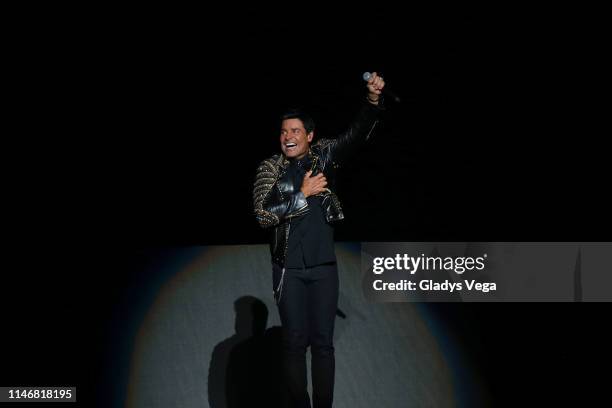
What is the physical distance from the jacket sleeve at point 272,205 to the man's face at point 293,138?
14cm

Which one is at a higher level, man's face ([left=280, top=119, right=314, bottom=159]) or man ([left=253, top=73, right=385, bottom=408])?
man's face ([left=280, top=119, right=314, bottom=159])

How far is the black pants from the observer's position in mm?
2604

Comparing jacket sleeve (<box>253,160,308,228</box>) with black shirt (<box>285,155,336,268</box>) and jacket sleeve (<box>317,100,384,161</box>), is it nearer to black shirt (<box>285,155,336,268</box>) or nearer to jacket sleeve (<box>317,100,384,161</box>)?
black shirt (<box>285,155,336,268</box>)

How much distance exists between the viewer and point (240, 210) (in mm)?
4680

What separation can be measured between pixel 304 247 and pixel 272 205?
0.23 meters

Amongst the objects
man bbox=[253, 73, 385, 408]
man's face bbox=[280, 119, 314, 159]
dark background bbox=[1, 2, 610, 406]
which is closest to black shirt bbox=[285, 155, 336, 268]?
Answer: man bbox=[253, 73, 385, 408]

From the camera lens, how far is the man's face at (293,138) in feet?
8.94

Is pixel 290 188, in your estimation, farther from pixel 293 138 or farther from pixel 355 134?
pixel 355 134

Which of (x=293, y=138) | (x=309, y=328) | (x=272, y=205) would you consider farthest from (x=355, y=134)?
(x=309, y=328)

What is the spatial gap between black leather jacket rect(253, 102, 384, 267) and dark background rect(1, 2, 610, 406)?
1522 mm

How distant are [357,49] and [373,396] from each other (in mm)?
2267

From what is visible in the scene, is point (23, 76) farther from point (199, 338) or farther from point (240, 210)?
point (199, 338)

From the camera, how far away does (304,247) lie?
2.65 m

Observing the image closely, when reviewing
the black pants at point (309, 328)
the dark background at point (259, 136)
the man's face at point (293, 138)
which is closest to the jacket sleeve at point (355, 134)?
the man's face at point (293, 138)
